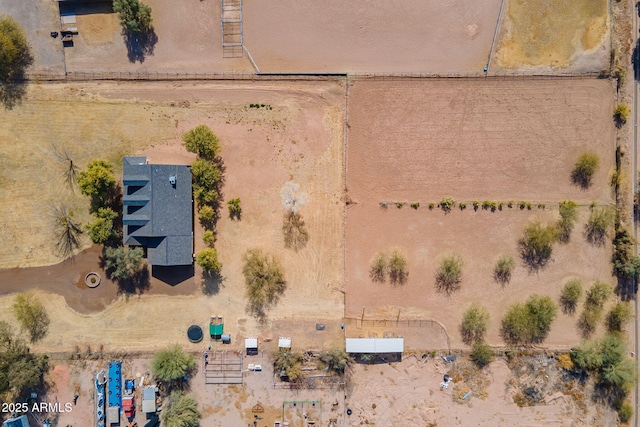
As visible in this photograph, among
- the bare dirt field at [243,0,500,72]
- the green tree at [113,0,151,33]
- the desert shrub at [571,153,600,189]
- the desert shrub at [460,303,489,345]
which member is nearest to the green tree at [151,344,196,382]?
the desert shrub at [460,303,489,345]

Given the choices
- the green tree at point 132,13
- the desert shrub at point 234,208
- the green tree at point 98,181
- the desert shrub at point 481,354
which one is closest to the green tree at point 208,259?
the desert shrub at point 234,208

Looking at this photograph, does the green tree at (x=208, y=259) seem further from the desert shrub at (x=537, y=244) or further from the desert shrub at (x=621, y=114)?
the desert shrub at (x=621, y=114)

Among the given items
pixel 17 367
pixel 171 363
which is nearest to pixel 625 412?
pixel 171 363

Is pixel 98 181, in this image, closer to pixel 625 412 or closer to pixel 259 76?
pixel 259 76

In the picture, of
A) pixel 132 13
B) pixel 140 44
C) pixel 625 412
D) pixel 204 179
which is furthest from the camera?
pixel 625 412

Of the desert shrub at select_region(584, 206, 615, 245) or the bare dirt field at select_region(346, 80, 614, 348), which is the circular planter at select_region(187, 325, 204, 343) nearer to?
the bare dirt field at select_region(346, 80, 614, 348)
